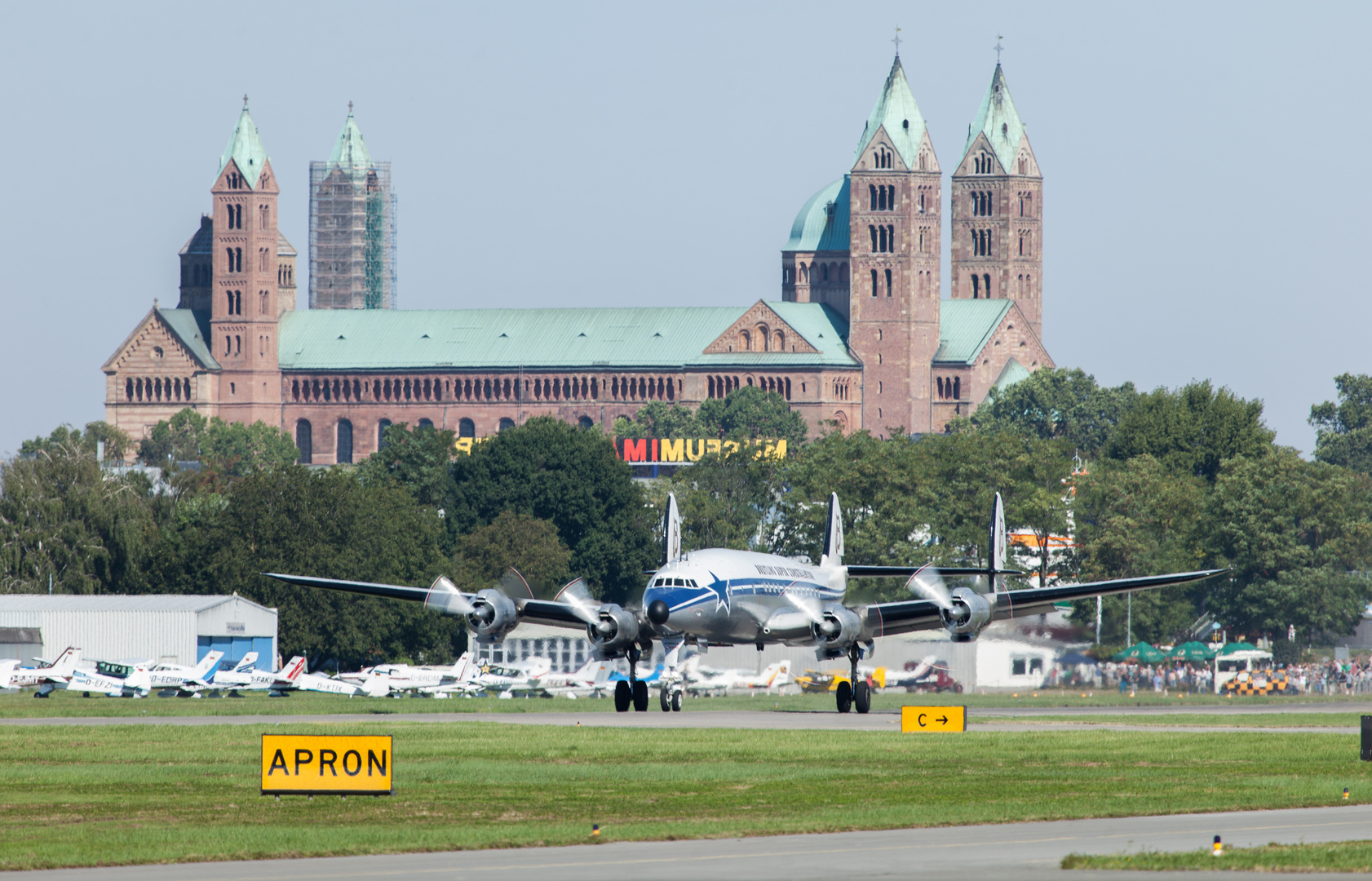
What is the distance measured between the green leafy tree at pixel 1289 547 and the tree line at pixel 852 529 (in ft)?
0.41

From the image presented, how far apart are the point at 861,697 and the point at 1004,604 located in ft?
15.5

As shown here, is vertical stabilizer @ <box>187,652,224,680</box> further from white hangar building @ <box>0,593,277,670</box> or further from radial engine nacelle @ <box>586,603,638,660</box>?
radial engine nacelle @ <box>586,603,638,660</box>

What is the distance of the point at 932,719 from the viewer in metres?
54.9

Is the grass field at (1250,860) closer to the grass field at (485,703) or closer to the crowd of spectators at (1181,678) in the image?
the grass field at (485,703)

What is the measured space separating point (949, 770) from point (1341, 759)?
8382 mm

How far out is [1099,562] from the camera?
115 m

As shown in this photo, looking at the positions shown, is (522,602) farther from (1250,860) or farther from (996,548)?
(1250,860)

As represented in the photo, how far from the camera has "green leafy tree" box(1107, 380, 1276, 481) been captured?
5527 inches

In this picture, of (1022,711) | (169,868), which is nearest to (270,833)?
(169,868)

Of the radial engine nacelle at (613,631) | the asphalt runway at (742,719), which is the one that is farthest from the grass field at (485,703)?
the radial engine nacelle at (613,631)

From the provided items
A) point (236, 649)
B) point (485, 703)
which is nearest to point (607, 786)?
point (485, 703)

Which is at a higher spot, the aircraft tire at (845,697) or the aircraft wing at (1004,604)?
the aircraft wing at (1004,604)

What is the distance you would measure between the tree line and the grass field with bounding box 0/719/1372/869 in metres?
45.7

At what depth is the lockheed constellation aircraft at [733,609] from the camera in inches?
2158
